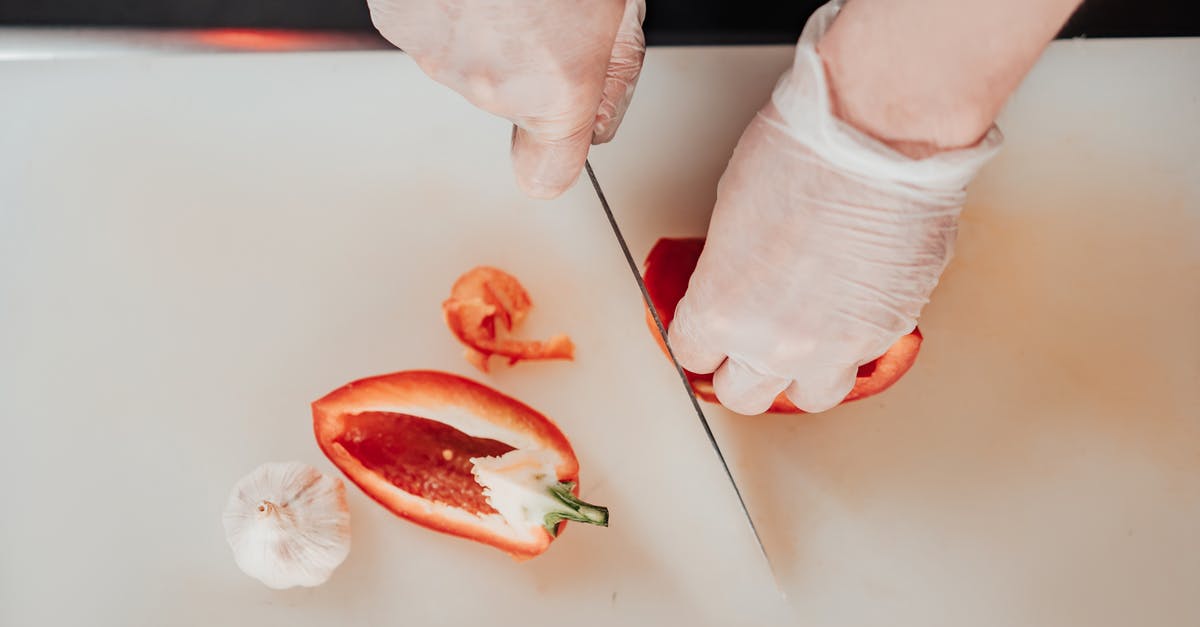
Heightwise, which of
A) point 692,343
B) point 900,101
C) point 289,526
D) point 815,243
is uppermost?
point 900,101

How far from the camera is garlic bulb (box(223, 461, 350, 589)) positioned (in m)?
0.87

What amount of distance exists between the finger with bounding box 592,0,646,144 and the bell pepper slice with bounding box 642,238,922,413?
0.15 m

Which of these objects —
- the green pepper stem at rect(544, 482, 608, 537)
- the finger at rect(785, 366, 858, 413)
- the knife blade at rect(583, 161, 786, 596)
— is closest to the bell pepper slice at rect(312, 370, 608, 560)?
the green pepper stem at rect(544, 482, 608, 537)

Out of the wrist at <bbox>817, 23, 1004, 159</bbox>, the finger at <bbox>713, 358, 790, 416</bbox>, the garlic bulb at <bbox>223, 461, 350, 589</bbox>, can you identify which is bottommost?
the garlic bulb at <bbox>223, 461, 350, 589</bbox>

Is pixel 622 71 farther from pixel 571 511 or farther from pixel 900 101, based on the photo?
pixel 571 511

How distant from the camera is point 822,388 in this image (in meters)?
0.92

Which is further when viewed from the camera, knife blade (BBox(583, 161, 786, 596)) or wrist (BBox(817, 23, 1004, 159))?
knife blade (BBox(583, 161, 786, 596))

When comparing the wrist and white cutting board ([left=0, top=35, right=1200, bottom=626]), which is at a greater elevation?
the wrist

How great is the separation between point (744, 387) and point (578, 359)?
19 cm

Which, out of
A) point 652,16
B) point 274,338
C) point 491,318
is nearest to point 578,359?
point 491,318

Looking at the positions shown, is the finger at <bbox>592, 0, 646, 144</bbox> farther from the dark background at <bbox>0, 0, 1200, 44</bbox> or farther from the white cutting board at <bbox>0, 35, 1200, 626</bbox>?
the dark background at <bbox>0, 0, 1200, 44</bbox>

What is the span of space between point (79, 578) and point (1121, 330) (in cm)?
118

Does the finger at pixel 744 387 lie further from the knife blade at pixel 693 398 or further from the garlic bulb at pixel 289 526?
the garlic bulb at pixel 289 526

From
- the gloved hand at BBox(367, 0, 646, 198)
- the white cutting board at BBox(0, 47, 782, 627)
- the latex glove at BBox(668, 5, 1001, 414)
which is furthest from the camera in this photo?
the white cutting board at BBox(0, 47, 782, 627)
